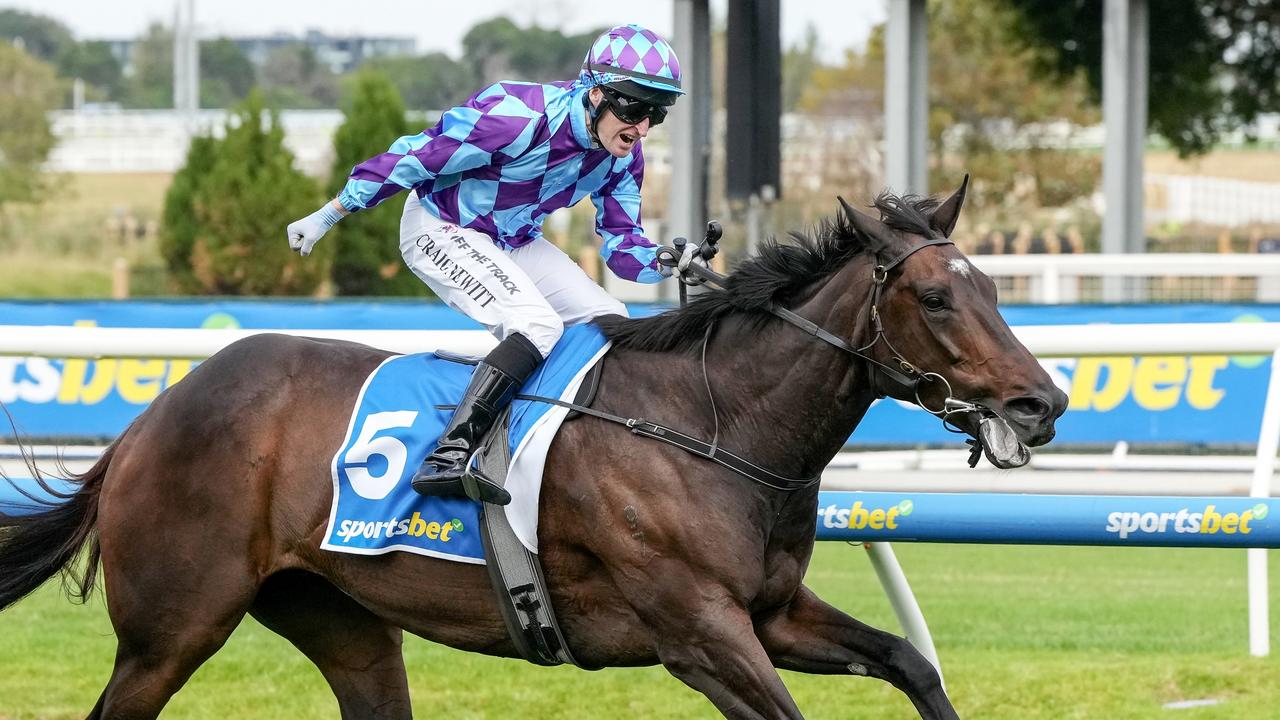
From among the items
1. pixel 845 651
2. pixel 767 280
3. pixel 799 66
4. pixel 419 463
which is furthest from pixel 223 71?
pixel 845 651

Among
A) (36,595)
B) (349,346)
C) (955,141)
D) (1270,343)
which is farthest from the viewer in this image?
(955,141)

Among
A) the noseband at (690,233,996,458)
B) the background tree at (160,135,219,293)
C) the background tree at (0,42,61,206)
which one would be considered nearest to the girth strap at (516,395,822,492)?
the noseband at (690,233,996,458)

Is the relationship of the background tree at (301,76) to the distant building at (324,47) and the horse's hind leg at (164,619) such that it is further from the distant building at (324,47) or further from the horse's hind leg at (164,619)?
the horse's hind leg at (164,619)

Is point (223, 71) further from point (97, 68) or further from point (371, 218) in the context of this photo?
point (371, 218)

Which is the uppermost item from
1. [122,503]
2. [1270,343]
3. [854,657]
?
[1270,343]

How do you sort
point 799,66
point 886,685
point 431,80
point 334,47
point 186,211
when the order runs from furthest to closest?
1. point 334,47
2. point 799,66
3. point 431,80
4. point 186,211
5. point 886,685

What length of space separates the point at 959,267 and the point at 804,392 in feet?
1.49

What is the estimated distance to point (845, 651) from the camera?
3732 mm

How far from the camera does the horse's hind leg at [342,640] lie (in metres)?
4.18

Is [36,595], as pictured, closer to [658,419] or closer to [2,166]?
[658,419]

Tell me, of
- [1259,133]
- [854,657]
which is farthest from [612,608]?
[1259,133]

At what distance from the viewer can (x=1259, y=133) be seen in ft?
59.1

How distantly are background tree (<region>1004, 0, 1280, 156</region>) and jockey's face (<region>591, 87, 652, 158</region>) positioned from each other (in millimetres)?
13523

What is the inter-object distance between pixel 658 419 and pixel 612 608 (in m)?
0.44
